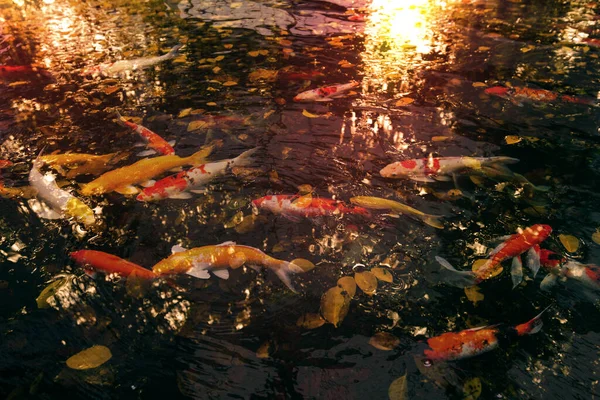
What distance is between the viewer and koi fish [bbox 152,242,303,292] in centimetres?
279

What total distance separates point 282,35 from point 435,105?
4.78 metres

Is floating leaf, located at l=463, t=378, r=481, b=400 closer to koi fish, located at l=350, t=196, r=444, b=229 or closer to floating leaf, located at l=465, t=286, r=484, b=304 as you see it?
floating leaf, located at l=465, t=286, r=484, b=304

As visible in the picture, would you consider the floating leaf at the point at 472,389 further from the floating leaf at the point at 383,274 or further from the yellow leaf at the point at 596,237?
the yellow leaf at the point at 596,237

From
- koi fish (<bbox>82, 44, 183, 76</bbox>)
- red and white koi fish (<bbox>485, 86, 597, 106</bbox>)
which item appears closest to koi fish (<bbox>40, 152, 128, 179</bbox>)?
koi fish (<bbox>82, 44, 183, 76</bbox>)

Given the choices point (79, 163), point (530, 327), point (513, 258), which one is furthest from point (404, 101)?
point (79, 163)

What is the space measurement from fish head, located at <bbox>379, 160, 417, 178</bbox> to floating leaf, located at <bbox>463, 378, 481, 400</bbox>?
215cm

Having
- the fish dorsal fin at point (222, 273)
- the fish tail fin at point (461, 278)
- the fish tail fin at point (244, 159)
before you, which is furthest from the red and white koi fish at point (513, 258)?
the fish tail fin at point (244, 159)

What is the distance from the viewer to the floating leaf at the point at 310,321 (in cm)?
256

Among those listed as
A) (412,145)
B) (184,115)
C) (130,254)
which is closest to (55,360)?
(130,254)

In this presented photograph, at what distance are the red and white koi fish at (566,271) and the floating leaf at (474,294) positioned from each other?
1.57 ft

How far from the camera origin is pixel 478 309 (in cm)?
263

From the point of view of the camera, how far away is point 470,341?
233 centimetres

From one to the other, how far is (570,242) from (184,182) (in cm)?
350

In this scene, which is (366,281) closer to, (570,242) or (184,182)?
(570,242)
